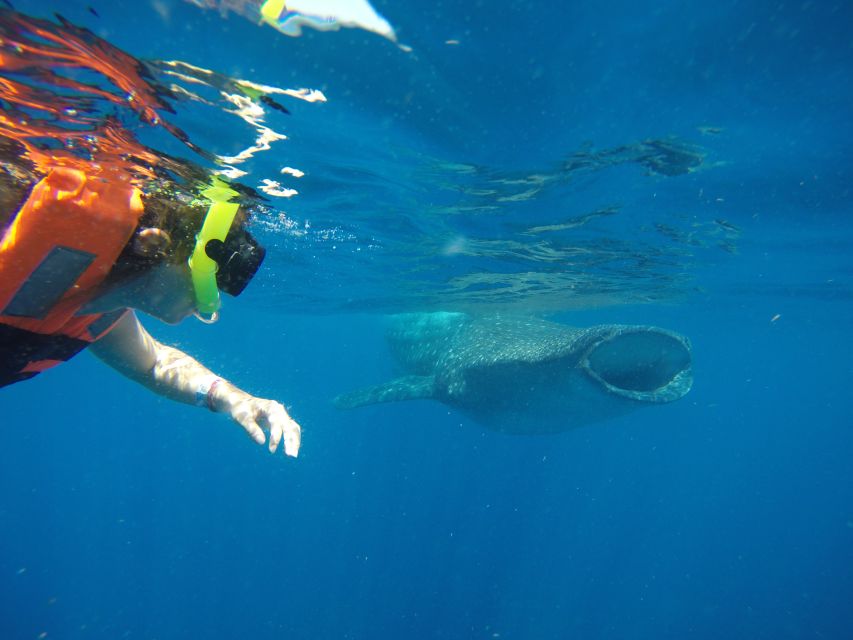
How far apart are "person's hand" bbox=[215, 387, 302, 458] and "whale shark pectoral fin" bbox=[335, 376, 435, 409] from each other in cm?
705

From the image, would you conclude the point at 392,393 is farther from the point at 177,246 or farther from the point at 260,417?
the point at 177,246

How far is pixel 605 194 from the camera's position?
365 inches

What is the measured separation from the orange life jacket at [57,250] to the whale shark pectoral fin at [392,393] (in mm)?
8349

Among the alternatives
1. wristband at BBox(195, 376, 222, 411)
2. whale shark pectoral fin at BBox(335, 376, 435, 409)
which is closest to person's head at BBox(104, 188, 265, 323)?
wristband at BBox(195, 376, 222, 411)

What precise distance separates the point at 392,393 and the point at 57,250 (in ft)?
28.9

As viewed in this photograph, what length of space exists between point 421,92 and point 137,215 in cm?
435

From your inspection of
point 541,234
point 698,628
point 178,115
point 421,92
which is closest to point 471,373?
point 541,234

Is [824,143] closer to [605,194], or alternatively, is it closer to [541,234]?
[605,194]

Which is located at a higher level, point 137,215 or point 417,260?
point 417,260

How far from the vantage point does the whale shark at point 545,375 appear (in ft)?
24.4

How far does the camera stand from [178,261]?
283 centimetres

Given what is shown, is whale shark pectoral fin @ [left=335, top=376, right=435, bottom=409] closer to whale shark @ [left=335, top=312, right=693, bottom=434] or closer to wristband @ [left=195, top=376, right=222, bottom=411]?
whale shark @ [left=335, top=312, right=693, bottom=434]

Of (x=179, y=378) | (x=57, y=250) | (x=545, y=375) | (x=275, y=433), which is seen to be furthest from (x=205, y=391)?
(x=545, y=375)

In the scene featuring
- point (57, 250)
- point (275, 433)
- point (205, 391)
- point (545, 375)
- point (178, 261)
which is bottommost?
point (275, 433)
